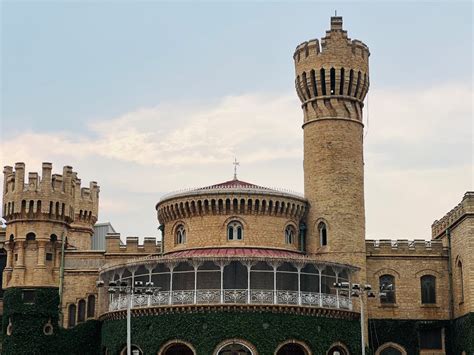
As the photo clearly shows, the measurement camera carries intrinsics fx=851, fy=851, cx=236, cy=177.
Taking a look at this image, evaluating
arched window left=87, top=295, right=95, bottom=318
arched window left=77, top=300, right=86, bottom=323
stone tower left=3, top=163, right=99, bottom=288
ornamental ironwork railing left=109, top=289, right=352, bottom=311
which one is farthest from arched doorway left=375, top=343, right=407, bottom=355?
stone tower left=3, top=163, right=99, bottom=288

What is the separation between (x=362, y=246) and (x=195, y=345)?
1527 cm

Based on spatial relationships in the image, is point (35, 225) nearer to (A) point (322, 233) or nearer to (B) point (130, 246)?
(B) point (130, 246)

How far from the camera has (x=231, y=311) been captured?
52812 mm

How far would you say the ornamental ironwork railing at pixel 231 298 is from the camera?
53.1 metres

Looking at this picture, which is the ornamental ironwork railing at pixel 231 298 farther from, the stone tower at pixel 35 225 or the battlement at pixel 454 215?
the battlement at pixel 454 215

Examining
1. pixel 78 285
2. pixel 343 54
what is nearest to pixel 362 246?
pixel 343 54

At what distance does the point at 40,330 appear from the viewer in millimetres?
59500

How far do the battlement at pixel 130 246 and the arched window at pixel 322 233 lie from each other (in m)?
12.4

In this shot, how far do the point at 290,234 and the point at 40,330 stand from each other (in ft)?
61.9

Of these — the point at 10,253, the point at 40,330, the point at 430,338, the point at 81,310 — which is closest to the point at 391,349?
the point at 430,338

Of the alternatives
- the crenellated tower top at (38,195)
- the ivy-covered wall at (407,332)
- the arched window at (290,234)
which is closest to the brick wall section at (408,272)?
the ivy-covered wall at (407,332)

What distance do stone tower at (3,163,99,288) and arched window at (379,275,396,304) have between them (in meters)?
23.6

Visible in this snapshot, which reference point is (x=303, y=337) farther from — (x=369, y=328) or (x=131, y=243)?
(x=131, y=243)

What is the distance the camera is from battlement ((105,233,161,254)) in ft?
210
